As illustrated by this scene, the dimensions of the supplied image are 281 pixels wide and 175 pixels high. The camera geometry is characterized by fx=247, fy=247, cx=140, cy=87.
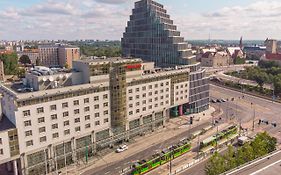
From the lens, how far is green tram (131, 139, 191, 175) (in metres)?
73.0

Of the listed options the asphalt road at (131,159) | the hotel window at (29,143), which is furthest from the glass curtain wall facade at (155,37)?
the hotel window at (29,143)

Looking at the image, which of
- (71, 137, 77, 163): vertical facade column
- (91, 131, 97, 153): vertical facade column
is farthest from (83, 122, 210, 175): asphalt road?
(91, 131, 97, 153): vertical facade column

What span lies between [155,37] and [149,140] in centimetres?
6410

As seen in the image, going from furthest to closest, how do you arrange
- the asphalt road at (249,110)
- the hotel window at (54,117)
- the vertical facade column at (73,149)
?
A: the asphalt road at (249,110), the vertical facade column at (73,149), the hotel window at (54,117)

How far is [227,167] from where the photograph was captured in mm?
61500

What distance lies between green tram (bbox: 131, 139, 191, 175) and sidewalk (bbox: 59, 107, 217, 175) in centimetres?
1103

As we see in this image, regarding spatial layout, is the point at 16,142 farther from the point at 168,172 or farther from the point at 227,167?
the point at 227,167

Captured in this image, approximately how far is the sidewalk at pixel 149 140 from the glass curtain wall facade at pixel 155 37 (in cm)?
2954

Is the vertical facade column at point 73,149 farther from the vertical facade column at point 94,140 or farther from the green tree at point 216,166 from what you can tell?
the green tree at point 216,166

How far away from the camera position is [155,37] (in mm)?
138625

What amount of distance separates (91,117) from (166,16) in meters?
82.8

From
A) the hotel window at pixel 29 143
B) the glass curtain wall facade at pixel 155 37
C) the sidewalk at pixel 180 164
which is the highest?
the glass curtain wall facade at pixel 155 37

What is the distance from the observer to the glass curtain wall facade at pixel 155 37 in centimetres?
13038

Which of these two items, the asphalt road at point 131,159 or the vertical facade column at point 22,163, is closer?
the vertical facade column at point 22,163
